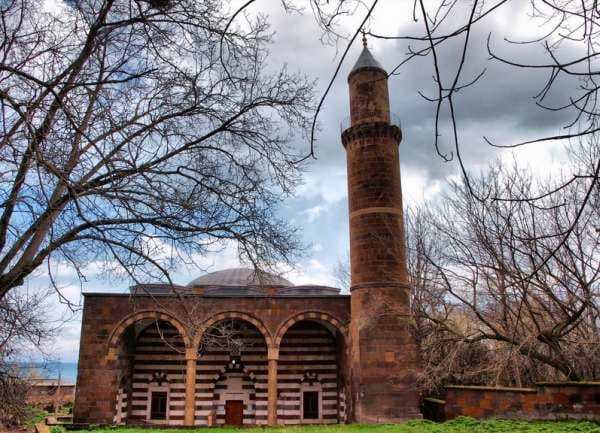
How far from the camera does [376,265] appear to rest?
1852cm

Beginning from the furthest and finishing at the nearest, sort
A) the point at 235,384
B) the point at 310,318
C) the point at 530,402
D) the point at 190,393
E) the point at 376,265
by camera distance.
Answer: the point at 235,384, the point at 310,318, the point at 190,393, the point at 376,265, the point at 530,402

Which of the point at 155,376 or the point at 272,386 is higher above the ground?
the point at 155,376

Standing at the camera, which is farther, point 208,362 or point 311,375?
point 208,362

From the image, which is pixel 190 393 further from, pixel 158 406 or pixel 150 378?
pixel 150 378

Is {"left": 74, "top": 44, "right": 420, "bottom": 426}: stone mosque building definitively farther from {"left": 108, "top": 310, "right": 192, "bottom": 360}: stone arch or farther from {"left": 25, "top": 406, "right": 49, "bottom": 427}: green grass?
{"left": 25, "top": 406, "right": 49, "bottom": 427}: green grass

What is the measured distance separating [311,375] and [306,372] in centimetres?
26

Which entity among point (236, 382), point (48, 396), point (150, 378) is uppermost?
point (150, 378)

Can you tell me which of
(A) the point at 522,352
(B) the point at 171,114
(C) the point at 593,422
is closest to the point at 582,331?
(A) the point at 522,352

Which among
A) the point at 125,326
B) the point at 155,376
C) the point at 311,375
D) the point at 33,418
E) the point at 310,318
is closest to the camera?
the point at 33,418

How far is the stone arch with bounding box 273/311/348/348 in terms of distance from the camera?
68.2ft

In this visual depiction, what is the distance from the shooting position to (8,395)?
8.05 m

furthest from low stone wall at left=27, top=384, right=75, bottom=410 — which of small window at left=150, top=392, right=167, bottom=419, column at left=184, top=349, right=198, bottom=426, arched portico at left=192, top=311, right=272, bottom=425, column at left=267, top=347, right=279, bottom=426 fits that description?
column at left=267, top=347, right=279, bottom=426

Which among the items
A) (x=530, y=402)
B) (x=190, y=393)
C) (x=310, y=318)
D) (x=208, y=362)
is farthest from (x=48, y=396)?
(x=530, y=402)

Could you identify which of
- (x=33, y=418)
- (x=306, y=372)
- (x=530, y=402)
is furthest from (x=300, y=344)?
(x=530, y=402)
